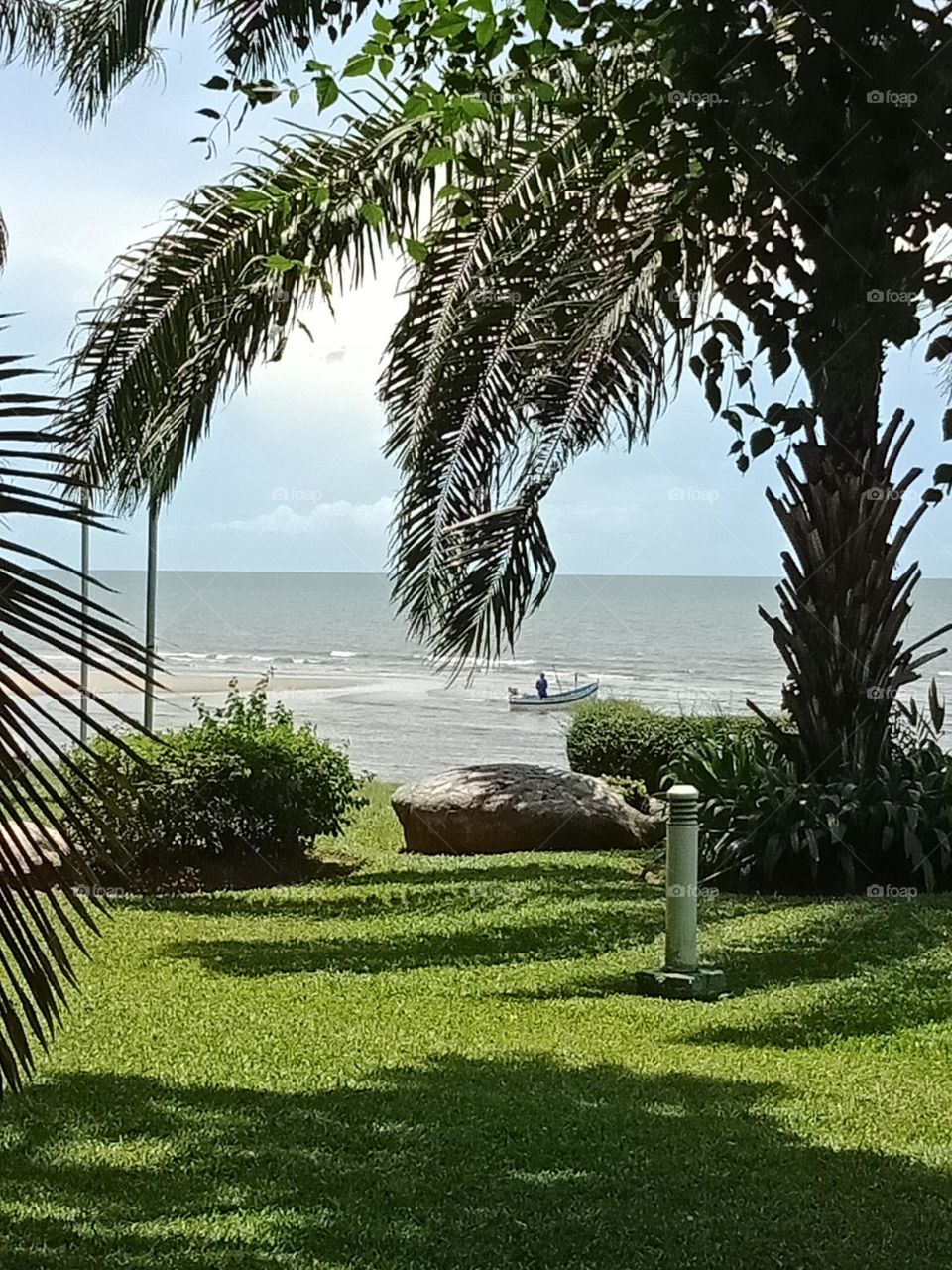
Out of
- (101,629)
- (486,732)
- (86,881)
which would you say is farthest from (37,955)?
(486,732)

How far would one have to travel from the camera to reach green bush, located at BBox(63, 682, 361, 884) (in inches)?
436

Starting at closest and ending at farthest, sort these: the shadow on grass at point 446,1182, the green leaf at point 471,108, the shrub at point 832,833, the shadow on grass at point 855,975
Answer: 1. the shadow on grass at point 446,1182
2. the green leaf at point 471,108
3. the shadow on grass at point 855,975
4. the shrub at point 832,833

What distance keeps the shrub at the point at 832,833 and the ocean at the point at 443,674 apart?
6.37m

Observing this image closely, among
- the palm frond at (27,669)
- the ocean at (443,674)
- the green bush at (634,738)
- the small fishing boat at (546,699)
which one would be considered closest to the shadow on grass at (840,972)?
the palm frond at (27,669)

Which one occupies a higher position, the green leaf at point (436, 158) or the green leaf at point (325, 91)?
the green leaf at point (325, 91)

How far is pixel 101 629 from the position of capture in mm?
1679

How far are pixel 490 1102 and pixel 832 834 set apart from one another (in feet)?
17.4

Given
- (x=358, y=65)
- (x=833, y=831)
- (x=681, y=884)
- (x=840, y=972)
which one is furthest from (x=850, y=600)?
(x=358, y=65)

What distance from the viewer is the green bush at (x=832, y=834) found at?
988cm

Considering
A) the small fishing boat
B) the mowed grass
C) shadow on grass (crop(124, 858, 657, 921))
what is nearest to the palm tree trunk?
shadow on grass (crop(124, 858, 657, 921))

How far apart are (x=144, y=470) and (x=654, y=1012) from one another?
519 centimetres

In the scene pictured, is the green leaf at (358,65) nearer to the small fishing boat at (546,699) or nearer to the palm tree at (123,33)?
the palm tree at (123,33)

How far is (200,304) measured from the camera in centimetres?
956

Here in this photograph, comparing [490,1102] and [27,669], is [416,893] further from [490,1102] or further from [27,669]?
[27,669]
